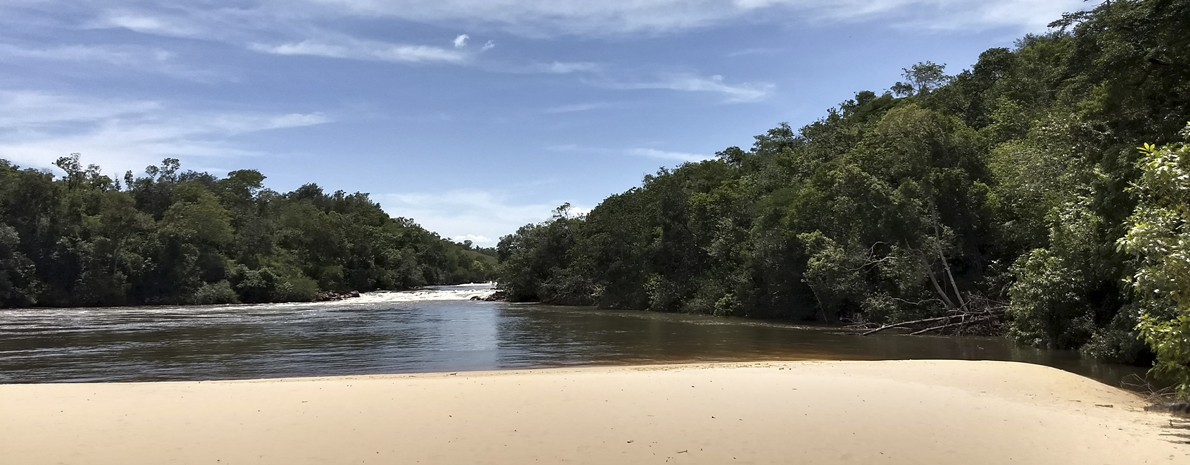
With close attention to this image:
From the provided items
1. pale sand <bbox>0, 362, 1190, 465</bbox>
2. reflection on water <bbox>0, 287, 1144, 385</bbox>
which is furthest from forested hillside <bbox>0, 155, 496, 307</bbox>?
pale sand <bbox>0, 362, 1190, 465</bbox>

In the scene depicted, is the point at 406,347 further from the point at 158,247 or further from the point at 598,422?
the point at 158,247

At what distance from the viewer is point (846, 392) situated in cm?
1188

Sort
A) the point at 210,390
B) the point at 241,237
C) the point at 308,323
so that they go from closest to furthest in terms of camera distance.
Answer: the point at 210,390
the point at 308,323
the point at 241,237

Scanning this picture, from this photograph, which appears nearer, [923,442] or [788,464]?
[788,464]

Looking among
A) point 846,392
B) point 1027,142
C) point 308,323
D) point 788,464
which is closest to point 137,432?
point 788,464

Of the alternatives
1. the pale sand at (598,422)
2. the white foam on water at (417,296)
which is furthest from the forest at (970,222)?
the white foam on water at (417,296)

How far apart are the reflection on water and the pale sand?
4.95m

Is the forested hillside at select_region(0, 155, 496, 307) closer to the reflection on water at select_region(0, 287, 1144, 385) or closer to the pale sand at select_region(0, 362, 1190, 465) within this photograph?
the reflection on water at select_region(0, 287, 1144, 385)

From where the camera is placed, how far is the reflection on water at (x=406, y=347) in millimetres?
18141

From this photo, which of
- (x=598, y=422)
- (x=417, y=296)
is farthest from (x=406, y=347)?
(x=417, y=296)

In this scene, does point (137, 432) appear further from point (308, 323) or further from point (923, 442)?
point (308, 323)

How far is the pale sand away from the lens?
7.83 meters

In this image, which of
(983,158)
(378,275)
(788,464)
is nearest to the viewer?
(788,464)

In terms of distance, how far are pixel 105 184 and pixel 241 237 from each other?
62.4 ft
